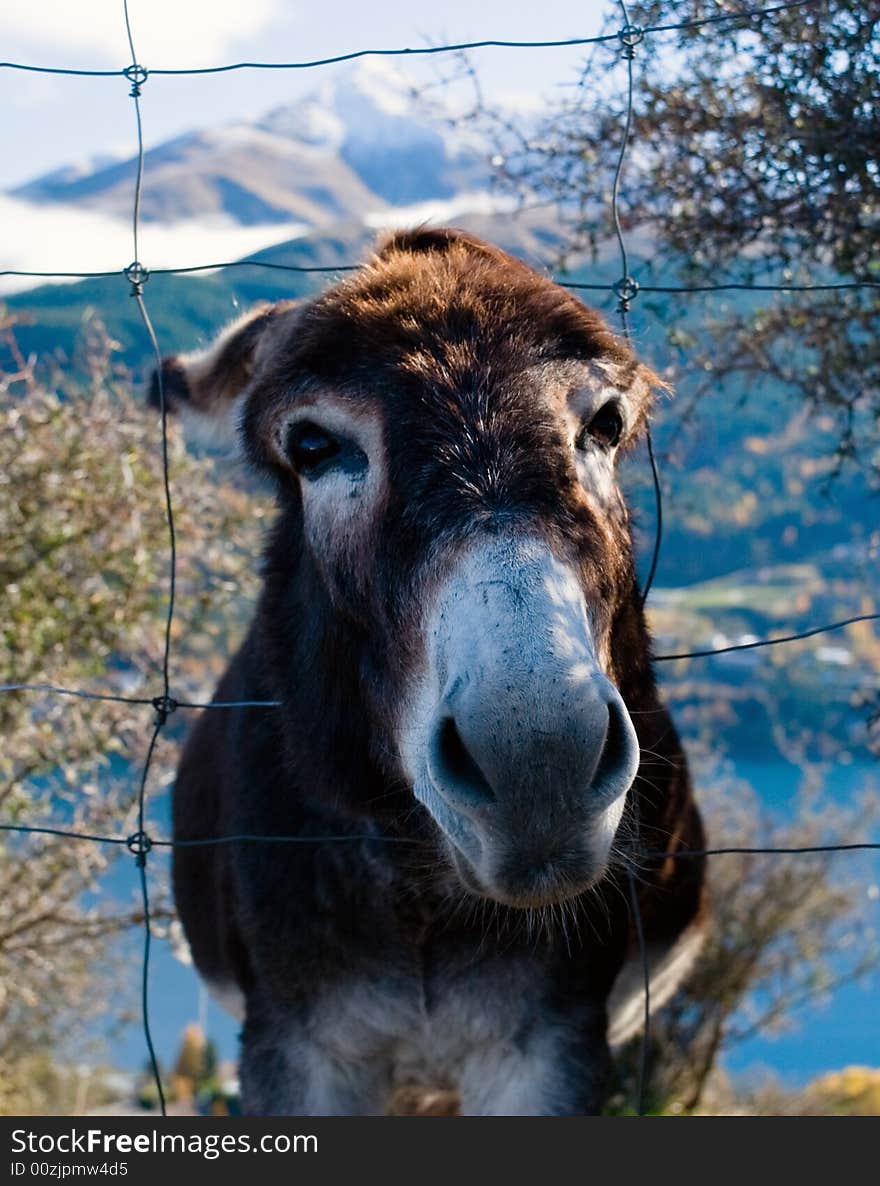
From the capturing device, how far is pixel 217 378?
302 centimetres

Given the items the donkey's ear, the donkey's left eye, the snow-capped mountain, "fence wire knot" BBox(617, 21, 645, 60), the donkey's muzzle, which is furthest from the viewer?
the snow-capped mountain

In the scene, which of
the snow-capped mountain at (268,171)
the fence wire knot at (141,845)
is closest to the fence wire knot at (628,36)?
the fence wire knot at (141,845)

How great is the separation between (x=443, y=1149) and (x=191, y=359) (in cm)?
213

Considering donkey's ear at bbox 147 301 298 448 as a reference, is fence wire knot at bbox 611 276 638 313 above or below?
below

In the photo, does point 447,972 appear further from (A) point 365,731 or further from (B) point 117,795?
(B) point 117,795

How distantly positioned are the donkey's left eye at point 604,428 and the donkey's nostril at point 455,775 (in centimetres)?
70

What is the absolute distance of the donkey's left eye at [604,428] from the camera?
2168mm

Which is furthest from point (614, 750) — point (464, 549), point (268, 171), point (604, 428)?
point (268, 171)

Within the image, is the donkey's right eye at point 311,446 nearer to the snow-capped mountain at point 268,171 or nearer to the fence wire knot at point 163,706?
the fence wire knot at point 163,706

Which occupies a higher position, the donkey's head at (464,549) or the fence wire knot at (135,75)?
the fence wire knot at (135,75)

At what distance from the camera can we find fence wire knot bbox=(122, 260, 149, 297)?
279cm

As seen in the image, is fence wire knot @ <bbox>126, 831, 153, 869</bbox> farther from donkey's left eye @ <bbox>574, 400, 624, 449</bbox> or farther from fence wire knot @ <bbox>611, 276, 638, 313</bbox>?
fence wire knot @ <bbox>611, 276, 638, 313</bbox>

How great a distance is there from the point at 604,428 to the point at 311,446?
577mm

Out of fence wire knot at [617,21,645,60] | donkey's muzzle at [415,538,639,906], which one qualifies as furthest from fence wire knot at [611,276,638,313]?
donkey's muzzle at [415,538,639,906]
